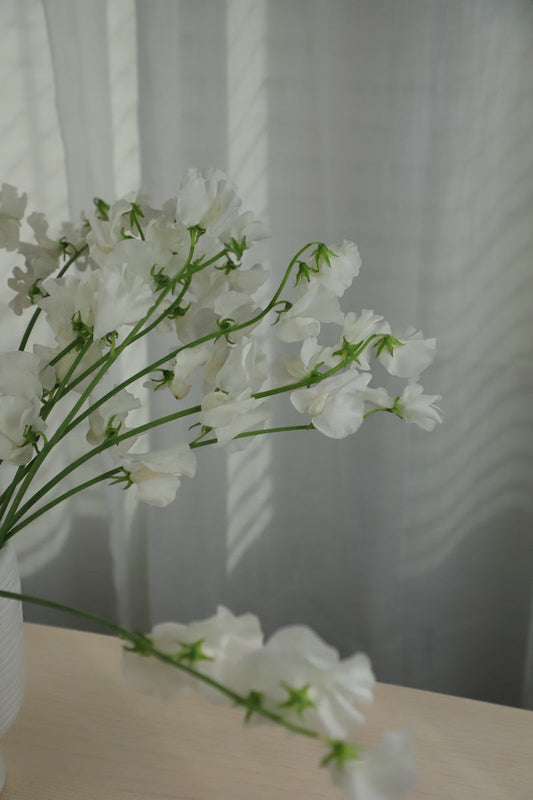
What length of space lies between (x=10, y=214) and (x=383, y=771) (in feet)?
1.60

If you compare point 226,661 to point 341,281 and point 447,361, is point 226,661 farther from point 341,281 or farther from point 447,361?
point 447,361

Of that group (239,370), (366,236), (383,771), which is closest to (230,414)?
(239,370)

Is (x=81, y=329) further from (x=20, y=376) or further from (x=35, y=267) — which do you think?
(x=35, y=267)

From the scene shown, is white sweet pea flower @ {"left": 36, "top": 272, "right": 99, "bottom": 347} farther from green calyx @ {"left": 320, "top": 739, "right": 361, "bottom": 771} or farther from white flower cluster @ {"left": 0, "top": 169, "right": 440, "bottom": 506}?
green calyx @ {"left": 320, "top": 739, "right": 361, "bottom": 771}

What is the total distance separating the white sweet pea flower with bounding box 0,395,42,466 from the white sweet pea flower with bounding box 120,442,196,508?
0.07 metres

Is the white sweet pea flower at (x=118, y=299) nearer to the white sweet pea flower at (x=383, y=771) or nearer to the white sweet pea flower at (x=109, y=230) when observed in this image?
the white sweet pea flower at (x=109, y=230)

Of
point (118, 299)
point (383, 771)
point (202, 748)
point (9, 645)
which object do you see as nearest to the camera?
point (383, 771)

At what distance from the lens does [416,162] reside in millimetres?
1019

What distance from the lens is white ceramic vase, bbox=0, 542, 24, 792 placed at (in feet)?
2.02

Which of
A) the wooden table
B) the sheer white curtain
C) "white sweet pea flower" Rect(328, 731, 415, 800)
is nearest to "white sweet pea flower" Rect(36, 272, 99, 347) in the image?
"white sweet pea flower" Rect(328, 731, 415, 800)

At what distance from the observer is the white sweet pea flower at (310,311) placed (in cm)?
54

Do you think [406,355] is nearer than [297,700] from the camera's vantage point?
No

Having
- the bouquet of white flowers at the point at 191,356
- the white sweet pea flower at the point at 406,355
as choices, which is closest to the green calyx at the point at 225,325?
the bouquet of white flowers at the point at 191,356

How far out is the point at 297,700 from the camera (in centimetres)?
39
